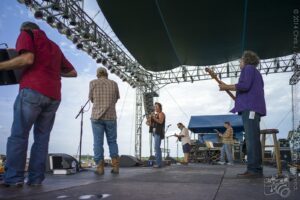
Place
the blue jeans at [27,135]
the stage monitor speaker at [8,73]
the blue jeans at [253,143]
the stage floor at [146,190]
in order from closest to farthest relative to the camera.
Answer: the stage floor at [146,190] < the blue jeans at [27,135] < the stage monitor speaker at [8,73] < the blue jeans at [253,143]

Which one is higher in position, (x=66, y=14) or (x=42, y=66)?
(x=66, y=14)

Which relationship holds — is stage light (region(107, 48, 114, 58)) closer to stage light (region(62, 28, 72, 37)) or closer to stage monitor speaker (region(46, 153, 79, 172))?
stage light (region(62, 28, 72, 37))

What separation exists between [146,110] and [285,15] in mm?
9082

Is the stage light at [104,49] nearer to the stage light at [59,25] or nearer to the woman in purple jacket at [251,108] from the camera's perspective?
the stage light at [59,25]

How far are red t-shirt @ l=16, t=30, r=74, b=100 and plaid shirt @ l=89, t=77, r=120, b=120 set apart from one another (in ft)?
4.99

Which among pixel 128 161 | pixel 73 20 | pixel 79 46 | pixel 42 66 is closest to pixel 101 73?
pixel 42 66

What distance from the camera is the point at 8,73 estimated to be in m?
2.61

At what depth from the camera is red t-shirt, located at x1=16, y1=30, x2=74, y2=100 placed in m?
2.54

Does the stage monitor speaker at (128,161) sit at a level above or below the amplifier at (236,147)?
below

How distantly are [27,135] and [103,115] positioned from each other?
1776 mm

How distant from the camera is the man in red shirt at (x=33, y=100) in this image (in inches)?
96.7

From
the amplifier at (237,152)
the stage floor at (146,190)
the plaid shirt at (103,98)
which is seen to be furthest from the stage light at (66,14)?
the amplifier at (237,152)

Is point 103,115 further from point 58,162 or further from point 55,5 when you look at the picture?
point 55,5

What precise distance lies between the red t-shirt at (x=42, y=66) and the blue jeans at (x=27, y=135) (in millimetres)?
67
